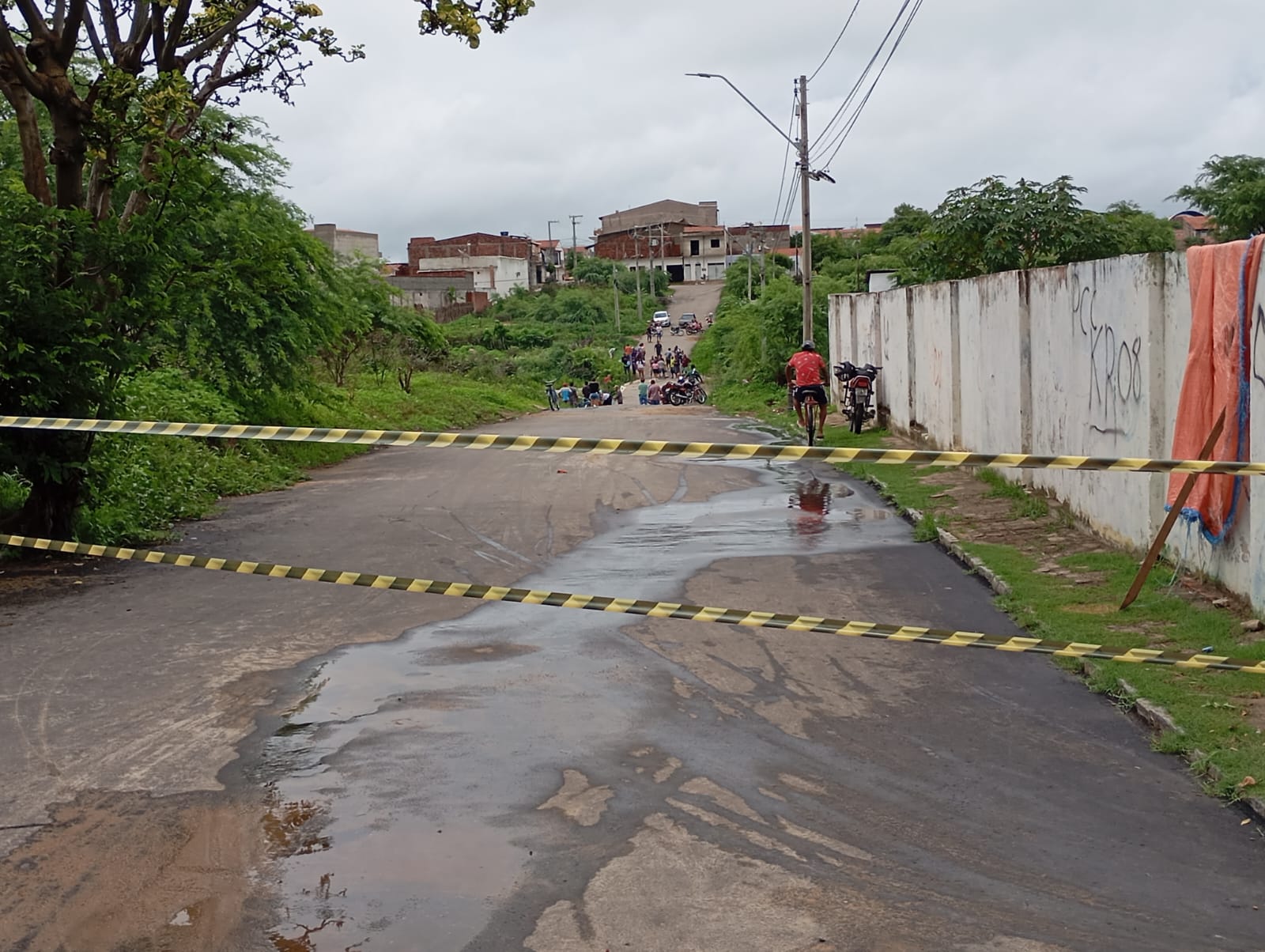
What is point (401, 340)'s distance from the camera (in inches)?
1550

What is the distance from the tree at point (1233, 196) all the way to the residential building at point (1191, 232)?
588 millimetres

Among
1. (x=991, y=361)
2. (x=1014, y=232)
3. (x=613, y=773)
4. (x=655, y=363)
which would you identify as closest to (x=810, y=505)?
(x=991, y=361)

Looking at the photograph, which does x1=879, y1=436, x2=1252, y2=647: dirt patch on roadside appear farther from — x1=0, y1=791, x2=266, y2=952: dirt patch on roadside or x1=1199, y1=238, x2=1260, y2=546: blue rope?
x1=0, y1=791, x2=266, y2=952: dirt patch on roadside

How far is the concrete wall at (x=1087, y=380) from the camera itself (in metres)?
9.44

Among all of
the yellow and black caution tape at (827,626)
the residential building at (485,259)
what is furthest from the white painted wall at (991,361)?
the residential building at (485,259)

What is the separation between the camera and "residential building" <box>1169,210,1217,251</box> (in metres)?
45.5

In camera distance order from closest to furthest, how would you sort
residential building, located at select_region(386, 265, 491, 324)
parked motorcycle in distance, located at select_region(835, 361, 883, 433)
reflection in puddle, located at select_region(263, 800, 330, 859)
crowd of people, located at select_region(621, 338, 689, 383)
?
reflection in puddle, located at select_region(263, 800, 330, 859)
parked motorcycle in distance, located at select_region(835, 361, 883, 433)
crowd of people, located at select_region(621, 338, 689, 383)
residential building, located at select_region(386, 265, 491, 324)

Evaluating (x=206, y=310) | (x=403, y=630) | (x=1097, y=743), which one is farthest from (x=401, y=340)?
(x=1097, y=743)

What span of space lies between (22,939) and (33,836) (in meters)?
0.99

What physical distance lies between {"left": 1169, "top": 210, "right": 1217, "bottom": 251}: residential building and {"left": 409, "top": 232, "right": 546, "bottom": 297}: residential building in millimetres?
59830

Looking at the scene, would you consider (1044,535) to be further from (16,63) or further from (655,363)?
(655,363)

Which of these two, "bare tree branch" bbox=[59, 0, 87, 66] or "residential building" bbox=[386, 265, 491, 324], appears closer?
"bare tree branch" bbox=[59, 0, 87, 66]

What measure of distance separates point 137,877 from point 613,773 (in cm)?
200

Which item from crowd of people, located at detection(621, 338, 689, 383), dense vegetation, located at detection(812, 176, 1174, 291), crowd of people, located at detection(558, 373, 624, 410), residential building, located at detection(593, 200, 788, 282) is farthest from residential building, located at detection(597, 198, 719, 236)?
dense vegetation, located at detection(812, 176, 1174, 291)
